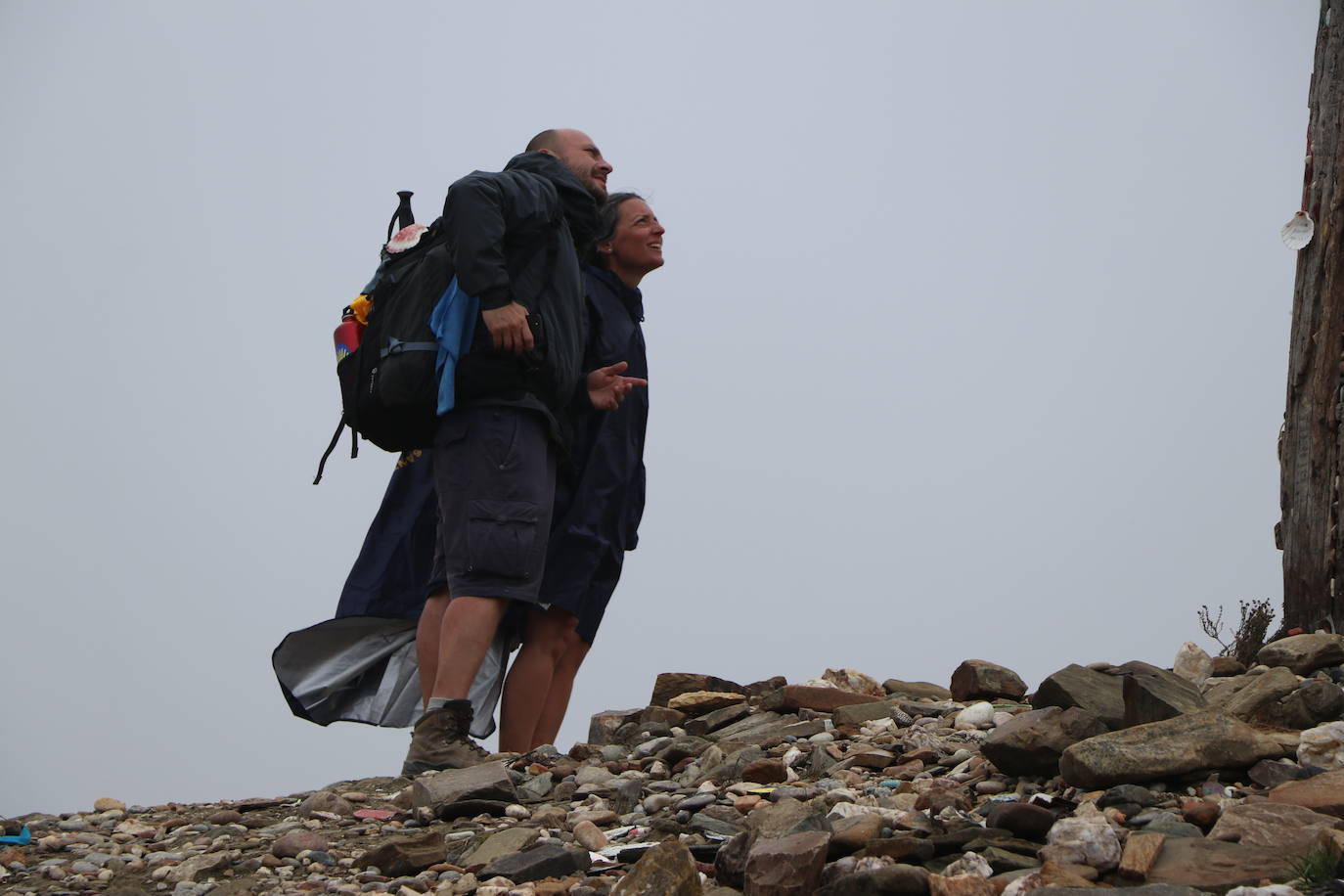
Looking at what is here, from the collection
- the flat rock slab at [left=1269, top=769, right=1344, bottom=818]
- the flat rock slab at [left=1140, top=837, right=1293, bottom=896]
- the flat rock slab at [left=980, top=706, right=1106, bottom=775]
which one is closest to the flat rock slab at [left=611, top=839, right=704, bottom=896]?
the flat rock slab at [left=1140, top=837, right=1293, bottom=896]

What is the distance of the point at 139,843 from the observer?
399 cm

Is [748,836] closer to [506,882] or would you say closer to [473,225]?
[506,882]

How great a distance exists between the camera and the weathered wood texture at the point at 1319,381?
4.98 metres

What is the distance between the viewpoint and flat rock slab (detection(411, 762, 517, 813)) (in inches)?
148

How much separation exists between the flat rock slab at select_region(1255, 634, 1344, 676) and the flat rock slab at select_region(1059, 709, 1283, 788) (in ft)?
3.99

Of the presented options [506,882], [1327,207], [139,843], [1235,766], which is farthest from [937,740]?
[1327,207]

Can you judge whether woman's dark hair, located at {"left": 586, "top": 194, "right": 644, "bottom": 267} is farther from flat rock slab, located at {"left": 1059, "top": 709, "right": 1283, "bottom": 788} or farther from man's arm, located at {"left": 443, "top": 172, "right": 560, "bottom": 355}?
flat rock slab, located at {"left": 1059, "top": 709, "right": 1283, "bottom": 788}

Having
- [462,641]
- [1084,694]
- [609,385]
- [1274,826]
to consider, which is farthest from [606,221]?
[1274,826]

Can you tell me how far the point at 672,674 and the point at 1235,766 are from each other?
2868 millimetres

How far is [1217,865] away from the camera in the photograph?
2.49 m

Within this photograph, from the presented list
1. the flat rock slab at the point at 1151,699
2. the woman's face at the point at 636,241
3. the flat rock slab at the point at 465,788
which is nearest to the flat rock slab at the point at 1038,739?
the flat rock slab at the point at 1151,699

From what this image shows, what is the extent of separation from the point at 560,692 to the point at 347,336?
1520 millimetres

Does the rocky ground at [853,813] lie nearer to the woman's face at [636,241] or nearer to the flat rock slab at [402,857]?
the flat rock slab at [402,857]

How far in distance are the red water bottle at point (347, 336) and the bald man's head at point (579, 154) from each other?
3.47ft
